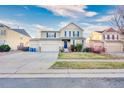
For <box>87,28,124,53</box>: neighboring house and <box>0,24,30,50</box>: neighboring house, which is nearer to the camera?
<box>87,28,124,53</box>: neighboring house

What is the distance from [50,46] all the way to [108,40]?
608 cm

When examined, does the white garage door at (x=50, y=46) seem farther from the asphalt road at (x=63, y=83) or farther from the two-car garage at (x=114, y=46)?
the asphalt road at (x=63, y=83)

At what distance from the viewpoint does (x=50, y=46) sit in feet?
46.6

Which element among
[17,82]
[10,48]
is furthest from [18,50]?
[17,82]

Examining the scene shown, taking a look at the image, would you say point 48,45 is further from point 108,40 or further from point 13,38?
point 108,40

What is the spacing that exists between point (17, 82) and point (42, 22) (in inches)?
218

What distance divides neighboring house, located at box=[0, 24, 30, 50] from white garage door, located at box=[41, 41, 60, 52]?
11.1 ft

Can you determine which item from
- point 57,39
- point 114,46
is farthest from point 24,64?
point 57,39

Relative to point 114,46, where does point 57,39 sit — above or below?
above

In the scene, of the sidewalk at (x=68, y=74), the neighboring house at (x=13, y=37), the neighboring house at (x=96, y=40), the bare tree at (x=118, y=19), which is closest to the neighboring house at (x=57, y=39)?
the neighboring house at (x=13, y=37)

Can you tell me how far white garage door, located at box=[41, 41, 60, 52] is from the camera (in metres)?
13.7

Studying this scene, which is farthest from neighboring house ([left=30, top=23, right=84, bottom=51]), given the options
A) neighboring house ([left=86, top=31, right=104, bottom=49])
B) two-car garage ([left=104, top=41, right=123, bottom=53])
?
two-car garage ([left=104, top=41, right=123, bottom=53])

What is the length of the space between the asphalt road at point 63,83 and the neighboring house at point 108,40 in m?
3.73

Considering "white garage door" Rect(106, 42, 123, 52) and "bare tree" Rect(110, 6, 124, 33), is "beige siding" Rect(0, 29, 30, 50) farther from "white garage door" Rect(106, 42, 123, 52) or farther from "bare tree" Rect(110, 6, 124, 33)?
"bare tree" Rect(110, 6, 124, 33)
